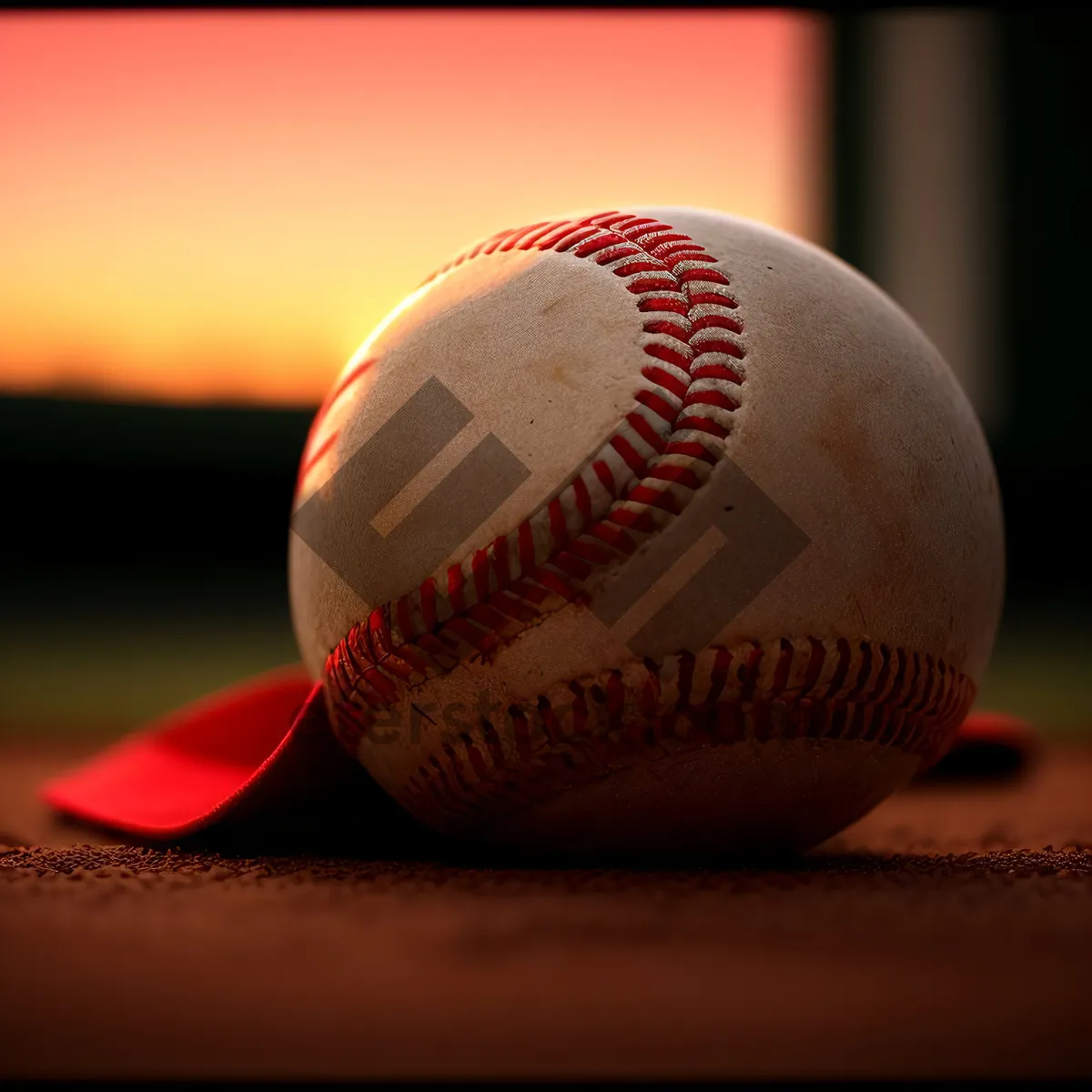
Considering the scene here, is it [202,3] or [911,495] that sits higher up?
[202,3]

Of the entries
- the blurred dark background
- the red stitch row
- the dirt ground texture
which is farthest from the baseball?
the blurred dark background

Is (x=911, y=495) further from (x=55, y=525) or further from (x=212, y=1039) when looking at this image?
(x=55, y=525)

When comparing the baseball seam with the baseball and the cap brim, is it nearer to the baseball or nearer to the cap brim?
the baseball

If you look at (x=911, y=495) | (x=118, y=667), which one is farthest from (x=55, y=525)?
(x=911, y=495)

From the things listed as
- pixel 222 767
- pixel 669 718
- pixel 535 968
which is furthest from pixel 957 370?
pixel 535 968

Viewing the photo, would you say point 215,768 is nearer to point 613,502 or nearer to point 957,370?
point 613,502

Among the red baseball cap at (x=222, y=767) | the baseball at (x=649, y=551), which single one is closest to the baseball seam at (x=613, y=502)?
the baseball at (x=649, y=551)
